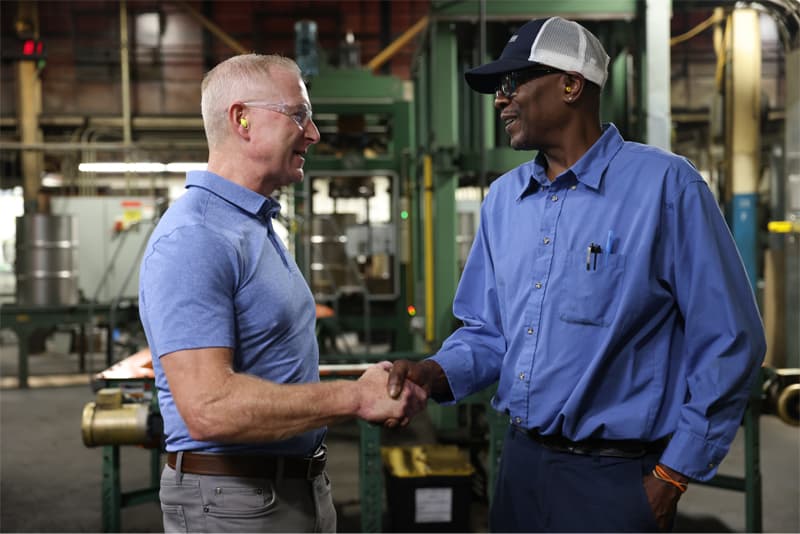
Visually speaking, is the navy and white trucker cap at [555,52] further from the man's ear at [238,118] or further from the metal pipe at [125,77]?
the metal pipe at [125,77]

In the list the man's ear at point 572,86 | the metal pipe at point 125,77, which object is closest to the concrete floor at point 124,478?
the man's ear at point 572,86

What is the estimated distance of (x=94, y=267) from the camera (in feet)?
33.6

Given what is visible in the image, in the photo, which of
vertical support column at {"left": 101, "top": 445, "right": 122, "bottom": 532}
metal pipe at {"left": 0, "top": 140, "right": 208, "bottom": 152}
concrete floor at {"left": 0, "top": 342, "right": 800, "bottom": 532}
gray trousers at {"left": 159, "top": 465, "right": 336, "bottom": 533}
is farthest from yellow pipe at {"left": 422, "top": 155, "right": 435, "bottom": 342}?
metal pipe at {"left": 0, "top": 140, "right": 208, "bottom": 152}

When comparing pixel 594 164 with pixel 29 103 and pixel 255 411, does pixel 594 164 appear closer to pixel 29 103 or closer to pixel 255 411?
pixel 255 411

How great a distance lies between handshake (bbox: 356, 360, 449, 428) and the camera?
1.76 m

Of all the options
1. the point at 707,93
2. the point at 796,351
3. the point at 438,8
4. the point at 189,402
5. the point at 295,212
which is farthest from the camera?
the point at 707,93

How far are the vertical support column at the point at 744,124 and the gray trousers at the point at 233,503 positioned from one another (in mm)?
6170

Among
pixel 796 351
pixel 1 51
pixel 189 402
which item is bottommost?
pixel 796 351

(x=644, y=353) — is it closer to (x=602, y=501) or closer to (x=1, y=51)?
(x=602, y=501)

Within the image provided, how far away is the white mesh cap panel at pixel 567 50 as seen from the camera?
1.86 m

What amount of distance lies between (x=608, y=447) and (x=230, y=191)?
40.2 inches

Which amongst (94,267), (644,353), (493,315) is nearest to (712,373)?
(644,353)

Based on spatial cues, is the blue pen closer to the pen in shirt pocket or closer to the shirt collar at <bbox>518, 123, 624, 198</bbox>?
the pen in shirt pocket

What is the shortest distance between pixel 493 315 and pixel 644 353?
0.45m
